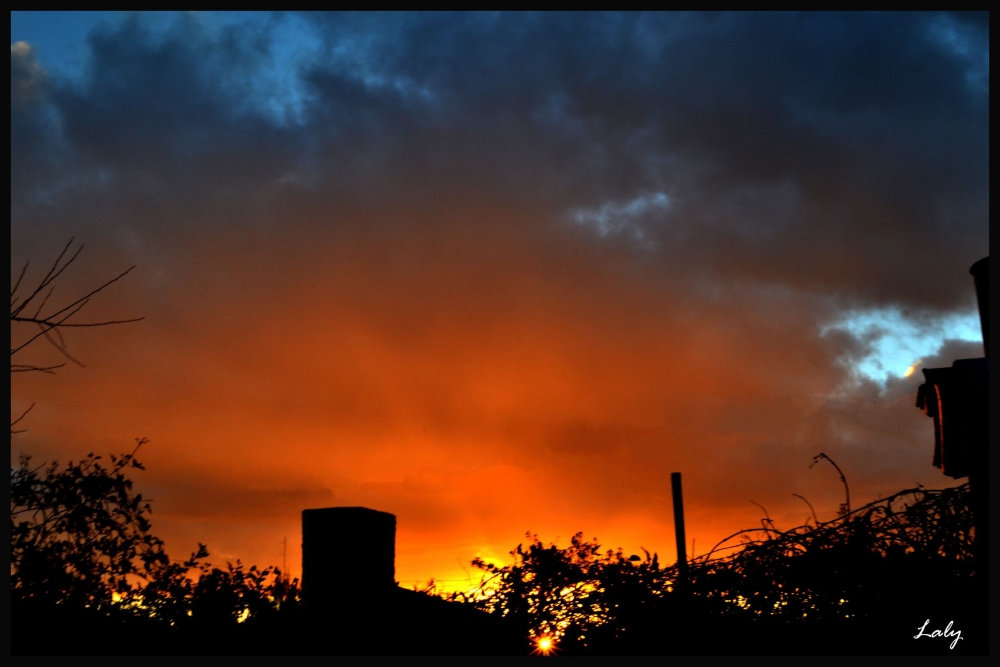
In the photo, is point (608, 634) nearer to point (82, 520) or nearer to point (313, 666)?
point (313, 666)

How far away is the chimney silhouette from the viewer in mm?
6941

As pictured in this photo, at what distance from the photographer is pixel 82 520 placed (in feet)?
30.3

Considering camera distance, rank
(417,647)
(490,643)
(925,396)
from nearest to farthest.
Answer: (417,647) < (490,643) < (925,396)

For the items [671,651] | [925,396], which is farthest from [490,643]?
[925,396]

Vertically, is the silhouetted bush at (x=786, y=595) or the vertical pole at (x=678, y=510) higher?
the vertical pole at (x=678, y=510)

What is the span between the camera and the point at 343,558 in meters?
6.98

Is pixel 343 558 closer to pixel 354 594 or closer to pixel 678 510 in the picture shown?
pixel 354 594

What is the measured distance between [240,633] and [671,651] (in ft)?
14.1

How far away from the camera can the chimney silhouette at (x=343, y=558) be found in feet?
22.8
